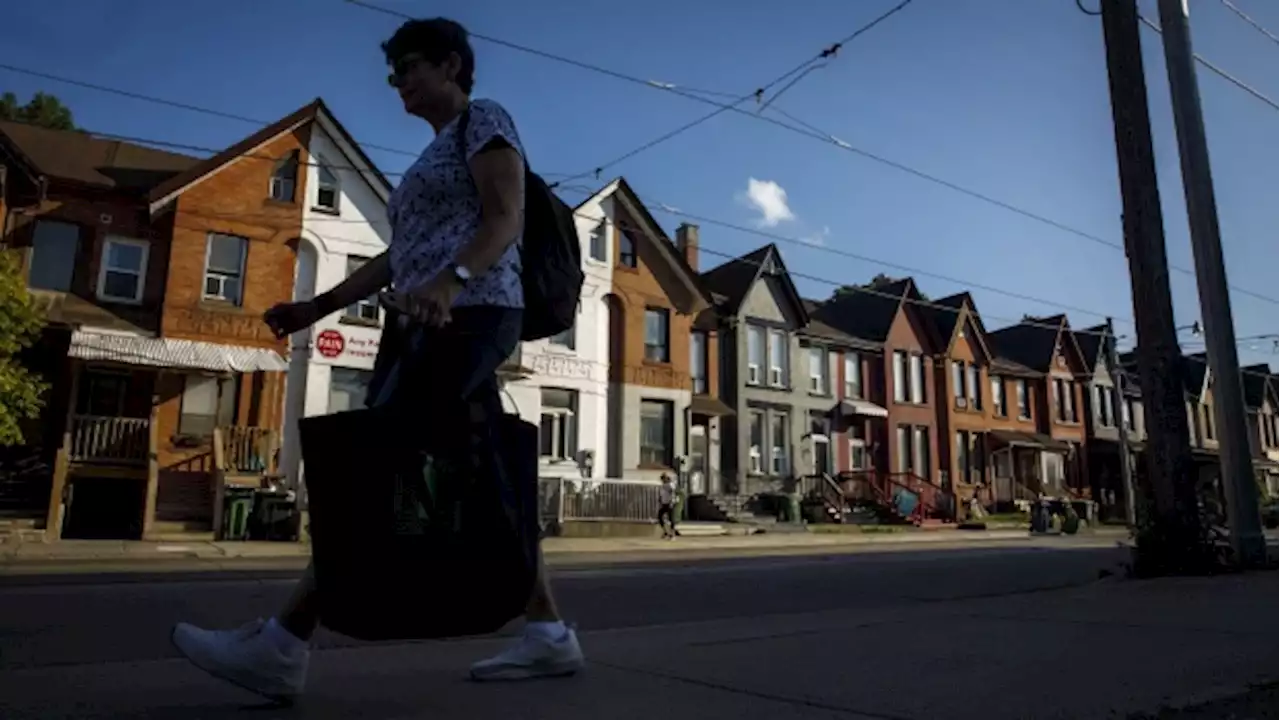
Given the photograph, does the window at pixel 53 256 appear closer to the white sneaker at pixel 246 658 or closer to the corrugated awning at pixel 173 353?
the corrugated awning at pixel 173 353

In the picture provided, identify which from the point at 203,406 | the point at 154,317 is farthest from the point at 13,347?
the point at 203,406

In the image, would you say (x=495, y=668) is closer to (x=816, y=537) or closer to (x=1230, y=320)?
Result: (x=1230, y=320)

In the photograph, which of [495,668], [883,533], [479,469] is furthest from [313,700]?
[883,533]

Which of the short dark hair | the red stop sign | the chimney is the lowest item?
the short dark hair

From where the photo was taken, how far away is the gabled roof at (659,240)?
29.2 m

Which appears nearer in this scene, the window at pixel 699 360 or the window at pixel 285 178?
the window at pixel 285 178

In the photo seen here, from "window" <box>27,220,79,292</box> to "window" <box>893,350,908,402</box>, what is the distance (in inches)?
1123

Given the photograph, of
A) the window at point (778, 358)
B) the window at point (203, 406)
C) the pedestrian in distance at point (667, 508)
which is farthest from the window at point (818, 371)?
the window at point (203, 406)

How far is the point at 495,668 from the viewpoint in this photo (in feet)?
10.7

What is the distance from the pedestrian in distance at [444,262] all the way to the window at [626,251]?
85.5ft

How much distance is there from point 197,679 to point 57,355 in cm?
1971

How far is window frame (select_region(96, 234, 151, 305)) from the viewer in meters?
20.9

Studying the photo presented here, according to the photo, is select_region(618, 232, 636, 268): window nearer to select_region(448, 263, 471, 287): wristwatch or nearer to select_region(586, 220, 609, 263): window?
select_region(586, 220, 609, 263): window

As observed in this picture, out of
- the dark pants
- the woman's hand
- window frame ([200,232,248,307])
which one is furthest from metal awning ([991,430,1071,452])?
the woman's hand
